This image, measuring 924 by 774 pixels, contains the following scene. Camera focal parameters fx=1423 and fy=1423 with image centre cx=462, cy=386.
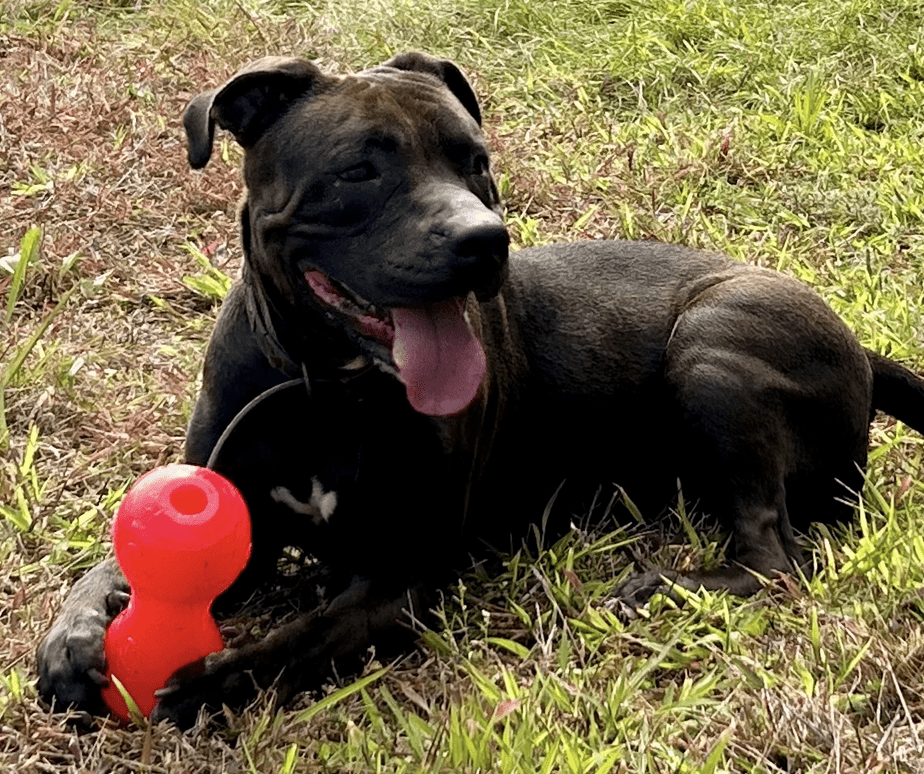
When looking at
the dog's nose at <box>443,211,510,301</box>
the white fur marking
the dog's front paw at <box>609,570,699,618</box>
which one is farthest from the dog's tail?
the white fur marking

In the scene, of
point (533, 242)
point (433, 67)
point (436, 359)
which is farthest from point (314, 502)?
point (533, 242)

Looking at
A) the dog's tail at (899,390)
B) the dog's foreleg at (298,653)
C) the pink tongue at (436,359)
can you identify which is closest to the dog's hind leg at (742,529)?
the dog's tail at (899,390)

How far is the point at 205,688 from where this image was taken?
3.06m

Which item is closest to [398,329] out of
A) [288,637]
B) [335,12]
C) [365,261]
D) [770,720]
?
[365,261]

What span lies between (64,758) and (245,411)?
0.87 m

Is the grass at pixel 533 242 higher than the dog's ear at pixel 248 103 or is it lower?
lower

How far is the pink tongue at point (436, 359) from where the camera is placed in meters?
3.21

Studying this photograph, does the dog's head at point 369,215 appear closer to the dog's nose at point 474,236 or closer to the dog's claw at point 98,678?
the dog's nose at point 474,236

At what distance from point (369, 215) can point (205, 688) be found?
1098 mm

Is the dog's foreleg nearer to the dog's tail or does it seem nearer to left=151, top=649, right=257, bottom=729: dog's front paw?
left=151, top=649, right=257, bottom=729: dog's front paw

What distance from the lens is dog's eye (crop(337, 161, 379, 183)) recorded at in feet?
10.5

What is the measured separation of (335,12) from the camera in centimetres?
739

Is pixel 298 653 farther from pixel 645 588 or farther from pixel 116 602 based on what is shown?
pixel 645 588

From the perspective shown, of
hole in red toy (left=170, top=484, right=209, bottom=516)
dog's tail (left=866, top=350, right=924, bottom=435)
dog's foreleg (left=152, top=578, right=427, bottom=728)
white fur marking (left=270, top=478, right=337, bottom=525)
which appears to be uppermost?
hole in red toy (left=170, top=484, right=209, bottom=516)
